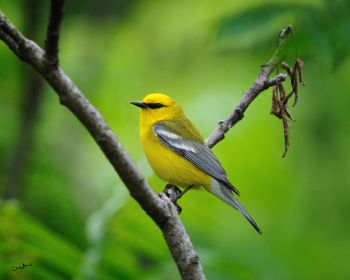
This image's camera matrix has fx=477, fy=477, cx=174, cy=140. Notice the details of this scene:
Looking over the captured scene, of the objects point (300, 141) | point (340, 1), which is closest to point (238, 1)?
point (300, 141)

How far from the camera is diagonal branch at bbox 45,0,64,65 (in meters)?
1.64

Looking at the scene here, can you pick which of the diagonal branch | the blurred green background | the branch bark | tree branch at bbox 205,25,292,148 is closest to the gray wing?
the blurred green background

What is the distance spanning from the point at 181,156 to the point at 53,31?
315 cm

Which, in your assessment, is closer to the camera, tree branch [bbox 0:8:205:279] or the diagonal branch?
the diagonal branch

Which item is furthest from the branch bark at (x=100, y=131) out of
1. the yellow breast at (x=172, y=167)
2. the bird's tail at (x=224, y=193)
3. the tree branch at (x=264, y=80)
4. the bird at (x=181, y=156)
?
the yellow breast at (x=172, y=167)

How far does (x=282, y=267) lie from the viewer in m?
5.38

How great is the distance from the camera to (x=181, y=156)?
15.7 feet

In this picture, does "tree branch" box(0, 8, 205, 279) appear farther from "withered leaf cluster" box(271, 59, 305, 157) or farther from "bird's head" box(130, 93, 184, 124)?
"bird's head" box(130, 93, 184, 124)

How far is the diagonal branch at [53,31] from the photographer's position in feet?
5.39

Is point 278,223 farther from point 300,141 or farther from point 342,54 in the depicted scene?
point 342,54

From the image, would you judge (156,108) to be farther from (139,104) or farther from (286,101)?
(286,101)

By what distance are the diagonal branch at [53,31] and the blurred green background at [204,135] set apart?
1662 mm

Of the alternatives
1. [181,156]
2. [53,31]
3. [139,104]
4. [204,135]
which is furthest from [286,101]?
[204,135]

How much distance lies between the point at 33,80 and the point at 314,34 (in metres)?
3.66
